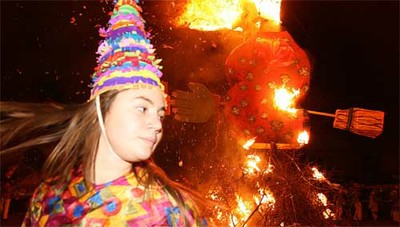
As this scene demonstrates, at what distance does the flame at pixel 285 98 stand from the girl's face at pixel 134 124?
267 cm

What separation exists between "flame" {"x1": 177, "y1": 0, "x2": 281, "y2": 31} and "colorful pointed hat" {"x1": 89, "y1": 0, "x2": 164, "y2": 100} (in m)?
3.30

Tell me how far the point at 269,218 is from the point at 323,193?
4.12ft

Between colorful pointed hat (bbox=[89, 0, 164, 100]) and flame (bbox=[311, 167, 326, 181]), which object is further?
flame (bbox=[311, 167, 326, 181])

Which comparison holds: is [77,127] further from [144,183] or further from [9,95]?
[9,95]

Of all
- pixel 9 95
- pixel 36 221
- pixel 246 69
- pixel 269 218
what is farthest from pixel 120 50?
pixel 9 95

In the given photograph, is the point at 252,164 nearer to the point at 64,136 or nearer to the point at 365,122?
the point at 365,122

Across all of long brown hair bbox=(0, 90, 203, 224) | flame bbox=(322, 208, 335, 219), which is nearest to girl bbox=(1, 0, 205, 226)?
long brown hair bbox=(0, 90, 203, 224)

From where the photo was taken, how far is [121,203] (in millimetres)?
2154

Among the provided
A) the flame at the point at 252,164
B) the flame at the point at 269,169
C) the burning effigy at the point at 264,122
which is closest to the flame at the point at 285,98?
the burning effigy at the point at 264,122

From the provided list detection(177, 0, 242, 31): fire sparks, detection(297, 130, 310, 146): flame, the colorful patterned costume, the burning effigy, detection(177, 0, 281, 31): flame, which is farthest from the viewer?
detection(177, 0, 242, 31): fire sparks

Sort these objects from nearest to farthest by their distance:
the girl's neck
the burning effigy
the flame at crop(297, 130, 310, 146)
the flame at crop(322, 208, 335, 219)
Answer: the girl's neck < the burning effigy < the flame at crop(297, 130, 310, 146) < the flame at crop(322, 208, 335, 219)

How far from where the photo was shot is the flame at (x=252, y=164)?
528 cm

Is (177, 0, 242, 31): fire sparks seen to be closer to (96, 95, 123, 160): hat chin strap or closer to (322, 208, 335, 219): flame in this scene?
(322, 208, 335, 219): flame

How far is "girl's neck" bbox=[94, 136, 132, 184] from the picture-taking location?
7.41ft
